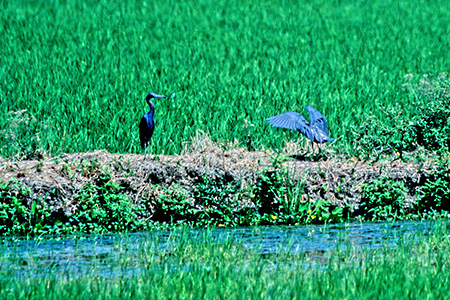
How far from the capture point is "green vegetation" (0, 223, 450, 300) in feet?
14.6

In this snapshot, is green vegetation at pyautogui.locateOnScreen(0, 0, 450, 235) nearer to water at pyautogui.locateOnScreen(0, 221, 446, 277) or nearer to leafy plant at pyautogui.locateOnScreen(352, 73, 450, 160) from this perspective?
leafy plant at pyautogui.locateOnScreen(352, 73, 450, 160)

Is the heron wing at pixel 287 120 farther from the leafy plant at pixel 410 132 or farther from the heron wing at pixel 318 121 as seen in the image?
the leafy plant at pixel 410 132

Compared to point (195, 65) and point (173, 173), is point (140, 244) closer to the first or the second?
point (173, 173)

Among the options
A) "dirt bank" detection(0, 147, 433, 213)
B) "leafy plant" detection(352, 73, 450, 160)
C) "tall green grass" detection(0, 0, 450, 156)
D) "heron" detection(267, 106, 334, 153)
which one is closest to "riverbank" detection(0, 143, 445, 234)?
"dirt bank" detection(0, 147, 433, 213)

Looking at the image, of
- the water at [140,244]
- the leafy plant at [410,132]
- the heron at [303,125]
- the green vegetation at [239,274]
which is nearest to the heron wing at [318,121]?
the heron at [303,125]

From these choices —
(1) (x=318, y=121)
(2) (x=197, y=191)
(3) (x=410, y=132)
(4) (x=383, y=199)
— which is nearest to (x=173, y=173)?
(2) (x=197, y=191)

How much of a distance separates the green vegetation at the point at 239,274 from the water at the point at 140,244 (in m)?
0.03

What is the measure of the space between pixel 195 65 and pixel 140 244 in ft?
27.3

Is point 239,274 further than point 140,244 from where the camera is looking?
No

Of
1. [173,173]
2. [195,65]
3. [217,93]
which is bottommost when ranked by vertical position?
[173,173]

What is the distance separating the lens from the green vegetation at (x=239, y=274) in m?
4.45

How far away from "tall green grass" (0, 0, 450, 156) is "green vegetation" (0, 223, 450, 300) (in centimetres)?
360

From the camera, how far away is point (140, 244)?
5.88 m

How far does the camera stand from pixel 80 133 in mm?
9141
